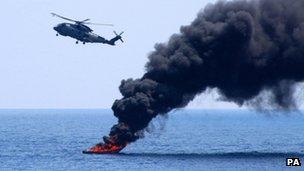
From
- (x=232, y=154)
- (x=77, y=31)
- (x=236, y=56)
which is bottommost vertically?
(x=232, y=154)

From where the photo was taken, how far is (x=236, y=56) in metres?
134

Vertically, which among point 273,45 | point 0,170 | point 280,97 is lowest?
point 0,170

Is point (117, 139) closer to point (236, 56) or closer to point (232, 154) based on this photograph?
point (232, 154)

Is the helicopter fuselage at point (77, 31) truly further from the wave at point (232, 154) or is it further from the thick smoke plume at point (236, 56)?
the wave at point (232, 154)

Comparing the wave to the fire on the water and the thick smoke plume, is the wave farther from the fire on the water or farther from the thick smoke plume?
the thick smoke plume

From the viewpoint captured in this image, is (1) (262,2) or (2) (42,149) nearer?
(1) (262,2)

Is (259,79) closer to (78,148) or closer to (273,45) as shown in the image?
(273,45)

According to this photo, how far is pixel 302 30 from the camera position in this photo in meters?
135

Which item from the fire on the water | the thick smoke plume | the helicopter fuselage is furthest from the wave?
the helicopter fuselage

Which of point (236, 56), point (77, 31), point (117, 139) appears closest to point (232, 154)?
point (236, 56)

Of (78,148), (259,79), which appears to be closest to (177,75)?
(259,79)

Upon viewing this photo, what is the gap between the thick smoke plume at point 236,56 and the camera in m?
128

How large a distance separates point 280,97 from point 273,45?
8.30 m

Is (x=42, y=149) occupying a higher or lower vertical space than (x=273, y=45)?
lower
